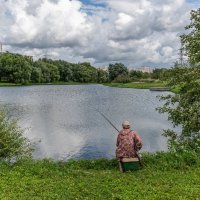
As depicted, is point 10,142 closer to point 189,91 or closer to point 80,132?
point 189,91

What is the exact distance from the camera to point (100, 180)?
42.6ft

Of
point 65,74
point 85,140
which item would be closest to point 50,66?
point 65,74

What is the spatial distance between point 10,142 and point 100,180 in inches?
259

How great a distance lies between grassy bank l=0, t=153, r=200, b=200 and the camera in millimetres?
11477

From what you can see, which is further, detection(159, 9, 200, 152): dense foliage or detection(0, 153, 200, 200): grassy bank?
detection(159, 9, 200, 152): dense foliage

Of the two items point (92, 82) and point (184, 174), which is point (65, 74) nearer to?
point (92, 82)

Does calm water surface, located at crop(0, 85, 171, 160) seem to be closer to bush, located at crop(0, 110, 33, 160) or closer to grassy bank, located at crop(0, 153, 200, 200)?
bush, located at crop(0, 110, 33, 160)

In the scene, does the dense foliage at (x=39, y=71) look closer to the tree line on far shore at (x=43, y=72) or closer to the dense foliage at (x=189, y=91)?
the tree line on far shore at (x=43, y=72)

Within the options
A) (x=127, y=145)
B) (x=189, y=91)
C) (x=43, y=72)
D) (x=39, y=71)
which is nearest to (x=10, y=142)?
(x=127, y=145)

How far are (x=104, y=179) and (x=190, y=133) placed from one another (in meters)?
9.43

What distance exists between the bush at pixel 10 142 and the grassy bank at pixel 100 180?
2131 mm

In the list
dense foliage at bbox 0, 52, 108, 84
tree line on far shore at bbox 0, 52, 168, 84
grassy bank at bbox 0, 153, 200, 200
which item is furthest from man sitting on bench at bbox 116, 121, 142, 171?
dense foliage at bbox 0, 52, 108, 84

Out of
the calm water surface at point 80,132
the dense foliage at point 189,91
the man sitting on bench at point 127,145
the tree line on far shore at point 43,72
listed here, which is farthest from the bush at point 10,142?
the tree line on far shore at point 43,72

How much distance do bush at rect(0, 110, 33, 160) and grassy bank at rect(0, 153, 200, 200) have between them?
213cm
